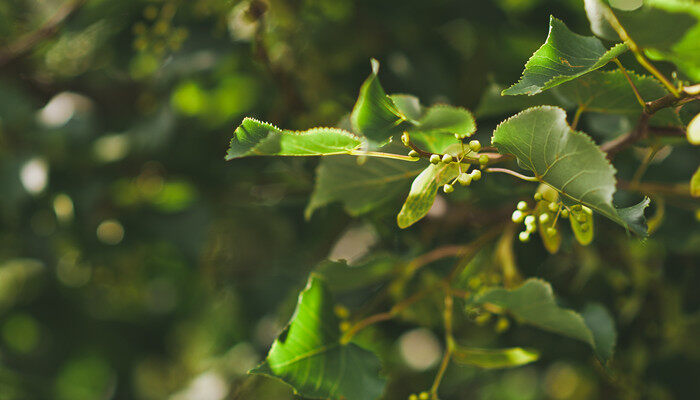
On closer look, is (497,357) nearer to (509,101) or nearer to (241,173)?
(509,101)

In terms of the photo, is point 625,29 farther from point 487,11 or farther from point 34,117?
point 34,117

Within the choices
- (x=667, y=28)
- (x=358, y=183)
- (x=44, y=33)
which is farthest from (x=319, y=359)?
(x=44, y=33)

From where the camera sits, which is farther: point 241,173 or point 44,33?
point 241,173

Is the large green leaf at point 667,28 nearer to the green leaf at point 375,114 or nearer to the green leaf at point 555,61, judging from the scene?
the green leaf at point 555,61

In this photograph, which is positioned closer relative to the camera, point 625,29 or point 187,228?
point 625,29

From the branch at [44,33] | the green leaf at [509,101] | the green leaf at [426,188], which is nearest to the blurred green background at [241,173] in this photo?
the branch at [44,33]

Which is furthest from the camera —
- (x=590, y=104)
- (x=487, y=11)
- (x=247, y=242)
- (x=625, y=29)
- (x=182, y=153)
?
(x=247, y=242)

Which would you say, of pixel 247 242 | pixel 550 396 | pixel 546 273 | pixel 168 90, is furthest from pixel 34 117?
pixel 550 396
